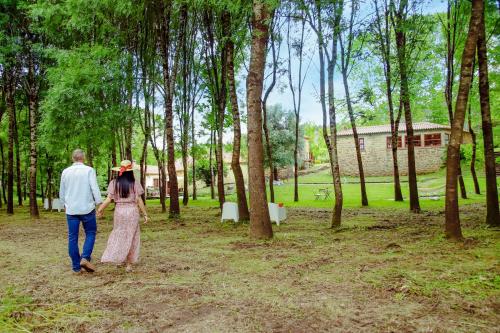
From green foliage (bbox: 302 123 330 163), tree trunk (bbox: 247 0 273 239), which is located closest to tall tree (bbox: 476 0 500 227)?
tree trunk (bbox: 247 0 273 239)

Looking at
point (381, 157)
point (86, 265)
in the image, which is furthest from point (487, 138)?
point (381, 157)

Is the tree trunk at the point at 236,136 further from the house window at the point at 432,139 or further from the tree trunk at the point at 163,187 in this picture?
the house window at the point at 432,139

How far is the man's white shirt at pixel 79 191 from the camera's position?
6.64 m

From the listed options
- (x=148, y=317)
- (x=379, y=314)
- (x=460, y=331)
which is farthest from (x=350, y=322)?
(x=148, y=317)

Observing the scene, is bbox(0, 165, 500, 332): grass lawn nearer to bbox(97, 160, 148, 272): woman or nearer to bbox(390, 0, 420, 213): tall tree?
bbox(97, 160, 148, 272): woman

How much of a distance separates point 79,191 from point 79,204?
0.22 m

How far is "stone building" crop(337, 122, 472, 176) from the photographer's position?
133 ft

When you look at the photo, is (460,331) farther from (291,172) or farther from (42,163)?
(291,172)

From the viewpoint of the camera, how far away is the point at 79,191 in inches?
263

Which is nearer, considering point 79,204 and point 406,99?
point 79,204

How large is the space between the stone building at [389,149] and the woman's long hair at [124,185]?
1495 inches

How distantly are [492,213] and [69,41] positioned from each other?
19412 millimetres

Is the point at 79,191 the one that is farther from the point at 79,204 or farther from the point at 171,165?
the point at 171,165

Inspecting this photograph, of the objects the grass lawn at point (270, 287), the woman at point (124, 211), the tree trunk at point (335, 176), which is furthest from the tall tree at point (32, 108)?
the tree trunk at point (335, 176)
